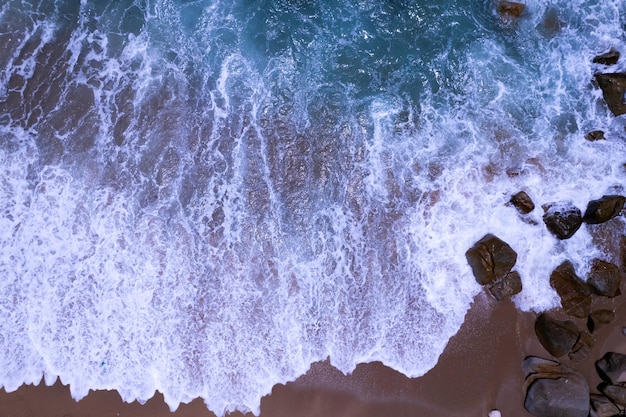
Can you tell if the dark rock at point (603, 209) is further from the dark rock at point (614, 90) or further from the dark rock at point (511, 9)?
the dark rock at point (511, 9)

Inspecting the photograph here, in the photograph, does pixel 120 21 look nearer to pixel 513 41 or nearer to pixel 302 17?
pixel 302 17

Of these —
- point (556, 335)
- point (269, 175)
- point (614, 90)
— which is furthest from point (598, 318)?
point (269, 175)

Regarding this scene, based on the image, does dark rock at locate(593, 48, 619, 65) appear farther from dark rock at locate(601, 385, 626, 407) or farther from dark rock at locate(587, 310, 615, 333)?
dark rock at locate(601, 385, 626, 407)

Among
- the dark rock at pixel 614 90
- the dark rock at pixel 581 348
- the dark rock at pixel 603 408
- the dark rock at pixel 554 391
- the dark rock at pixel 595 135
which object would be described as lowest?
the dark rock at pixel 603 408

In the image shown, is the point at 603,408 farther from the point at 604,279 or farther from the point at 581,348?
the point at 604,279

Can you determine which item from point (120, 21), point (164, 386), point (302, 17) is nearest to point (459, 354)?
point (164, 386)

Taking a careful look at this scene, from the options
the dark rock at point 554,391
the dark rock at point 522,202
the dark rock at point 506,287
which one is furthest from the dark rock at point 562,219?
the dark rock at point 554,391
